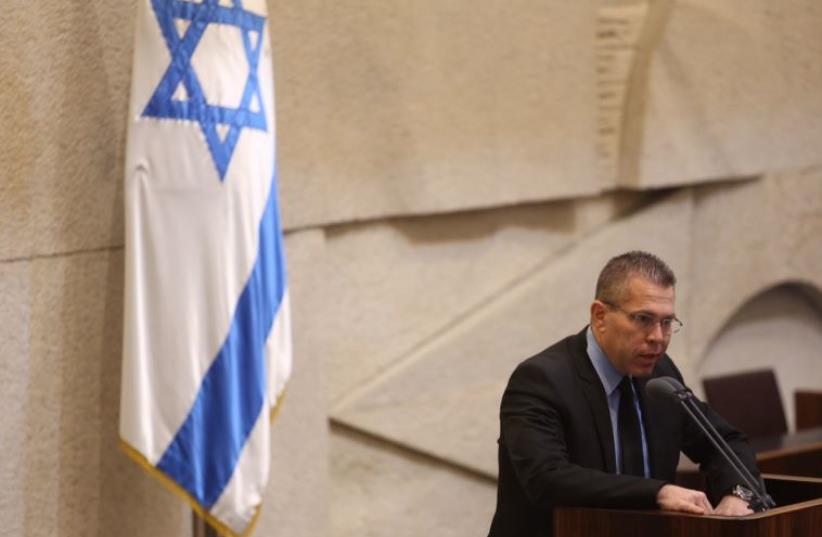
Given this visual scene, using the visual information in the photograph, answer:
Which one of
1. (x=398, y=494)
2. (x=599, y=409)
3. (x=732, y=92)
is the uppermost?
(x=732, y=92)

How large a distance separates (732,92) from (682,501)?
4.15 m

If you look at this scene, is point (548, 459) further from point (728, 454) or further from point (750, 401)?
point (750, 401)

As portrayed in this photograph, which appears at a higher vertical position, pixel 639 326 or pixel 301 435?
pixel 639 326

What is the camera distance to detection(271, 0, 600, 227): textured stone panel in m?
5.56

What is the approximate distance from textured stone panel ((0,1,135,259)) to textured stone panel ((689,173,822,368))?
3.45 m

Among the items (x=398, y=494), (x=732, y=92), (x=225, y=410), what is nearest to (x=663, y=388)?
(x=225, y=410)

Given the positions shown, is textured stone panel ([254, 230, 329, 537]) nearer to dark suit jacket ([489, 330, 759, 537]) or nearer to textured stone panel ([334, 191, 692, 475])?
textured stone panel ([334, 191, 692, 475])

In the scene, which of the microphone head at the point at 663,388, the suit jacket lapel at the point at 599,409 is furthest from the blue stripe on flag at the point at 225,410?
the microphone head at the point at 663,388

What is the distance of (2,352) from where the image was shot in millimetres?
4449

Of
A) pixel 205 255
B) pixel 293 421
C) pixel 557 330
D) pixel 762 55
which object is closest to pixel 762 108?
pixel 762 55

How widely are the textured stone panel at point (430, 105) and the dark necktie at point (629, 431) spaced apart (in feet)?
6.63

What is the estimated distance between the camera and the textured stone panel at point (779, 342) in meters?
7.70

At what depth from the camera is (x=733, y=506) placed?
364 cm

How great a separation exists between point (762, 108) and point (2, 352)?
430cm
